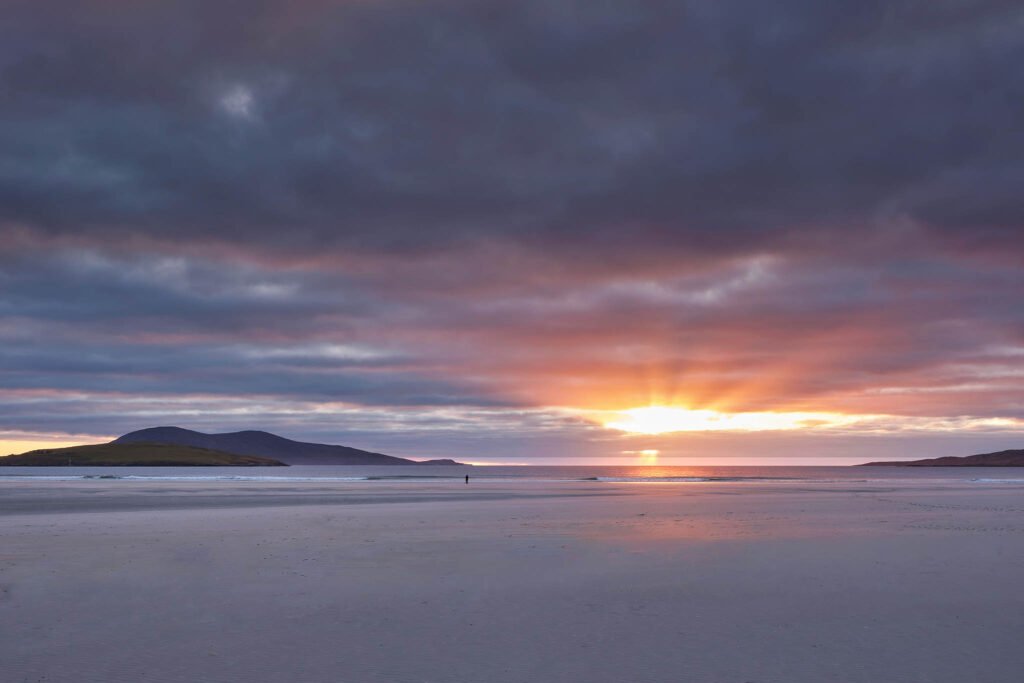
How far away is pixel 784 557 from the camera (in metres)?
22.7

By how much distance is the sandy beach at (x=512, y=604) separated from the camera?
1116cm

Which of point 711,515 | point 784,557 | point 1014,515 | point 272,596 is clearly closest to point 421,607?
point 272,596

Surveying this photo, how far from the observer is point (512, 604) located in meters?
15.8

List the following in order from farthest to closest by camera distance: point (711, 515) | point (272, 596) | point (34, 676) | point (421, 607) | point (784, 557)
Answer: point (711, 515) → point (784, 557) → point (272, 596) → point (421, 607) → point (34, 676)

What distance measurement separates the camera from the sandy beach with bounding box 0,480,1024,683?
11.2m

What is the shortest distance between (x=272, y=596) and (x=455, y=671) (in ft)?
24.2

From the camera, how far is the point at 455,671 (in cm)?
1085

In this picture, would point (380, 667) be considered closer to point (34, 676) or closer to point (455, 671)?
point (455, 671)

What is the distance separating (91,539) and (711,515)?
28054 millimetres

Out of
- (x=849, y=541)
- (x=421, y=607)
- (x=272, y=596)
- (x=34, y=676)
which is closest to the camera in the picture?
(x=34, y=676)

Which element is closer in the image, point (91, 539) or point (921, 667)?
point (921, 667)

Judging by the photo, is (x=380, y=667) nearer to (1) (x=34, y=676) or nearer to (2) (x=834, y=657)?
(1) (x=34, y=676)

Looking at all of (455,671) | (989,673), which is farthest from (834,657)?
(455,671)

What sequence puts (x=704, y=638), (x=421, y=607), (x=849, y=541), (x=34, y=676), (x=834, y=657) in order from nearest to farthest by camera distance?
(x=34, y=676) < (x=834, y=657) < (x=704, y=638) < (x=421, y=607) < (x=849, y=541)
